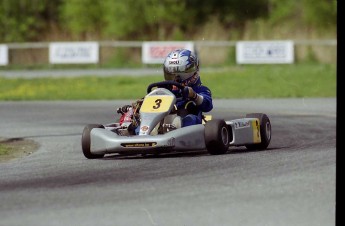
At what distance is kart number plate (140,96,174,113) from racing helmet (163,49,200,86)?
0.58 meters

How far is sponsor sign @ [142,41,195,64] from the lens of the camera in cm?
4066

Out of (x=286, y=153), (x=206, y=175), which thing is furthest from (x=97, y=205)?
(x=286, y=153)

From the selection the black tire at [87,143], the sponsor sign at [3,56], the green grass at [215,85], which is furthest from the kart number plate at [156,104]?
the sponsor sign at [3,56]

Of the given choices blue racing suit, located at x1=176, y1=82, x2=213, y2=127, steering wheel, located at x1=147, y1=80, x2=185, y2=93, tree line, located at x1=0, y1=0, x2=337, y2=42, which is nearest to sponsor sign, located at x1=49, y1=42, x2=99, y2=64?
tree line, located at x1=0, y1=0, x2=337, y2=42

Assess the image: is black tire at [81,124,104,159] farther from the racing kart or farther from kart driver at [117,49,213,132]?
kart driver at [117,49,213,132]

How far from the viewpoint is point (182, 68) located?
467 inches

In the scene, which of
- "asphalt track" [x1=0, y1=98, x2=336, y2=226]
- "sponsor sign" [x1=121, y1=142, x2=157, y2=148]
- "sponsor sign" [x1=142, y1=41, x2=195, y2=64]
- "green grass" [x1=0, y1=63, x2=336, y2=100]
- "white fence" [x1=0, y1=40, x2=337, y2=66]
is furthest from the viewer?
"sponsor sign" [x1=142, y1=41, x2=195, y2=64]

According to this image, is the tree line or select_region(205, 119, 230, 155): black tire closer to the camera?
select_region(205, 119, 230, 155): black tire

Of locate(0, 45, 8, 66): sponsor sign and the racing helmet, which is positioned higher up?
the racing helmet

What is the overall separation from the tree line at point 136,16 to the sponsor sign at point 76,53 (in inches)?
350

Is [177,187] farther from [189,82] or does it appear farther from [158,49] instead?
[158,49]

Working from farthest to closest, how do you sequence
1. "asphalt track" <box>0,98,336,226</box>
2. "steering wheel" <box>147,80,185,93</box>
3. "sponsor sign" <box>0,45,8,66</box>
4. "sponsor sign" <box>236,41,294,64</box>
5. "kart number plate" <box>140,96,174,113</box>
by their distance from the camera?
"sponsor sign" <box>0,45,8,66</box> → "sponsor sign" <box>236,41,294,64</box> → "steering wheel" <box>147,80,185,93</box> → "kart number plate" <box>140,96,174,113</box> → "asphalt track" <box>0,98,336,226</box>

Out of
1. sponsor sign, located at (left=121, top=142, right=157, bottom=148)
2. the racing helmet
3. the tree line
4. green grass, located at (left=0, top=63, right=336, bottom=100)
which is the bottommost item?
green grass, located at (left=0, top=63, right=336, bottom=100)

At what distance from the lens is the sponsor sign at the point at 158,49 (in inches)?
1601
